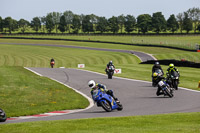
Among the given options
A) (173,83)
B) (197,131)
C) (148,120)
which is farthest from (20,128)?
(173,83)

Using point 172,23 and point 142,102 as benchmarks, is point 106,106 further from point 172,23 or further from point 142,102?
point 172,23

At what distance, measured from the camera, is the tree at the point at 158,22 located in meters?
178

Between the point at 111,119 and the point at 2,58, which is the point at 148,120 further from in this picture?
the point at 2,58

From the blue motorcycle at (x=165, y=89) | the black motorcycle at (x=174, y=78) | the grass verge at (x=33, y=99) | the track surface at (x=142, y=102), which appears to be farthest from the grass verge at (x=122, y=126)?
the black motorcycle at (x=174, y=78)

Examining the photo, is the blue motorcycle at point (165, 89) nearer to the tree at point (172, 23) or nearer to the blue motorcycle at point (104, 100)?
the blue motorcycle at point (104, 100)

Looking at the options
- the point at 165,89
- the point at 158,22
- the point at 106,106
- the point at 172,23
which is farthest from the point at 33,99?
the point at 172,23

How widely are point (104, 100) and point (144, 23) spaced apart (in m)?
168

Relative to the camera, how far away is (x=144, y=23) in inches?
7077

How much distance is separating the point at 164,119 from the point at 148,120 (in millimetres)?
570

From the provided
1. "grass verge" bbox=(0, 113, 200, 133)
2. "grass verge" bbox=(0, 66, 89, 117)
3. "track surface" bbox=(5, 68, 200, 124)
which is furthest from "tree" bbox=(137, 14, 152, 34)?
"grass verge" bbox=(0, 113, 200, 133)

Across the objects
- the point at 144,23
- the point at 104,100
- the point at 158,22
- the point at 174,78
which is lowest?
the point at 174,78

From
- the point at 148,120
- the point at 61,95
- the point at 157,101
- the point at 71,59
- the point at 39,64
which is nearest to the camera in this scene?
the point at 148,120

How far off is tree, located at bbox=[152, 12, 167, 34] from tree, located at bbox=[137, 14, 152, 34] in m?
2.41

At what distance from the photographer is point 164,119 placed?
12344mm
